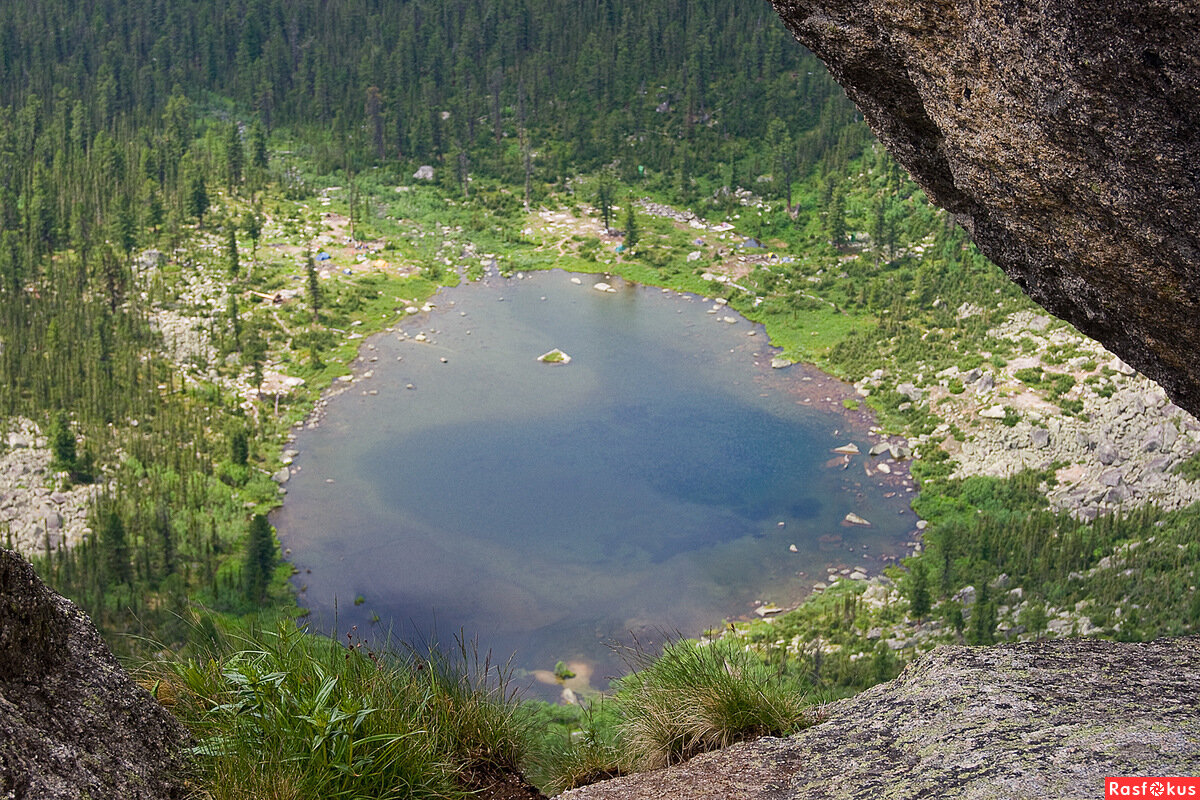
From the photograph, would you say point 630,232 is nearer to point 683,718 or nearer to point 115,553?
point 115,553

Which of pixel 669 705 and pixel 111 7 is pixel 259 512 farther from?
pixel 111 7

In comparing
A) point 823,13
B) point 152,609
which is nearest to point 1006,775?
point 823,13

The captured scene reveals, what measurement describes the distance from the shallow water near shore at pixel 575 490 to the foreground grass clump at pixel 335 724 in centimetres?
1464

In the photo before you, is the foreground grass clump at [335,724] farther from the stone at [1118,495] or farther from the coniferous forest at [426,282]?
the stone at [1118,495]

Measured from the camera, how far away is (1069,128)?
249 inches

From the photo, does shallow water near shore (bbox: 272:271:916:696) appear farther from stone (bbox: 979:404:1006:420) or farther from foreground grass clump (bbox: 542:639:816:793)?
foreground grass clump (bbox: 542:639:816:793)

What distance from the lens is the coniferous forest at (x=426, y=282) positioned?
10.1 metres

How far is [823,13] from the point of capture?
732 cm

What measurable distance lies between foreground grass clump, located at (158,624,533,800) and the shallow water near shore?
14.6 metres

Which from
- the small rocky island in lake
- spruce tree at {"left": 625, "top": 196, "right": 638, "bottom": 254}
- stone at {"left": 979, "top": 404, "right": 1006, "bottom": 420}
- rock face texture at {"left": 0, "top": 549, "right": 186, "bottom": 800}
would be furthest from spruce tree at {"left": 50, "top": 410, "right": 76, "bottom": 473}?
rock face texture at {"left": 0, "top": 549, "right": 186, "bottom": 800}

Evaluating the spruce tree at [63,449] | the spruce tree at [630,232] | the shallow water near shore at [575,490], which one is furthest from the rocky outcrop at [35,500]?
the spruce tree at [630,232]

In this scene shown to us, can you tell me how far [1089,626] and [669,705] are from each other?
17.7m

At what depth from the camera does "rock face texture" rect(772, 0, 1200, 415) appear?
5.94 metres

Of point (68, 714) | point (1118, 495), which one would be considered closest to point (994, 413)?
point (1118, 495)
